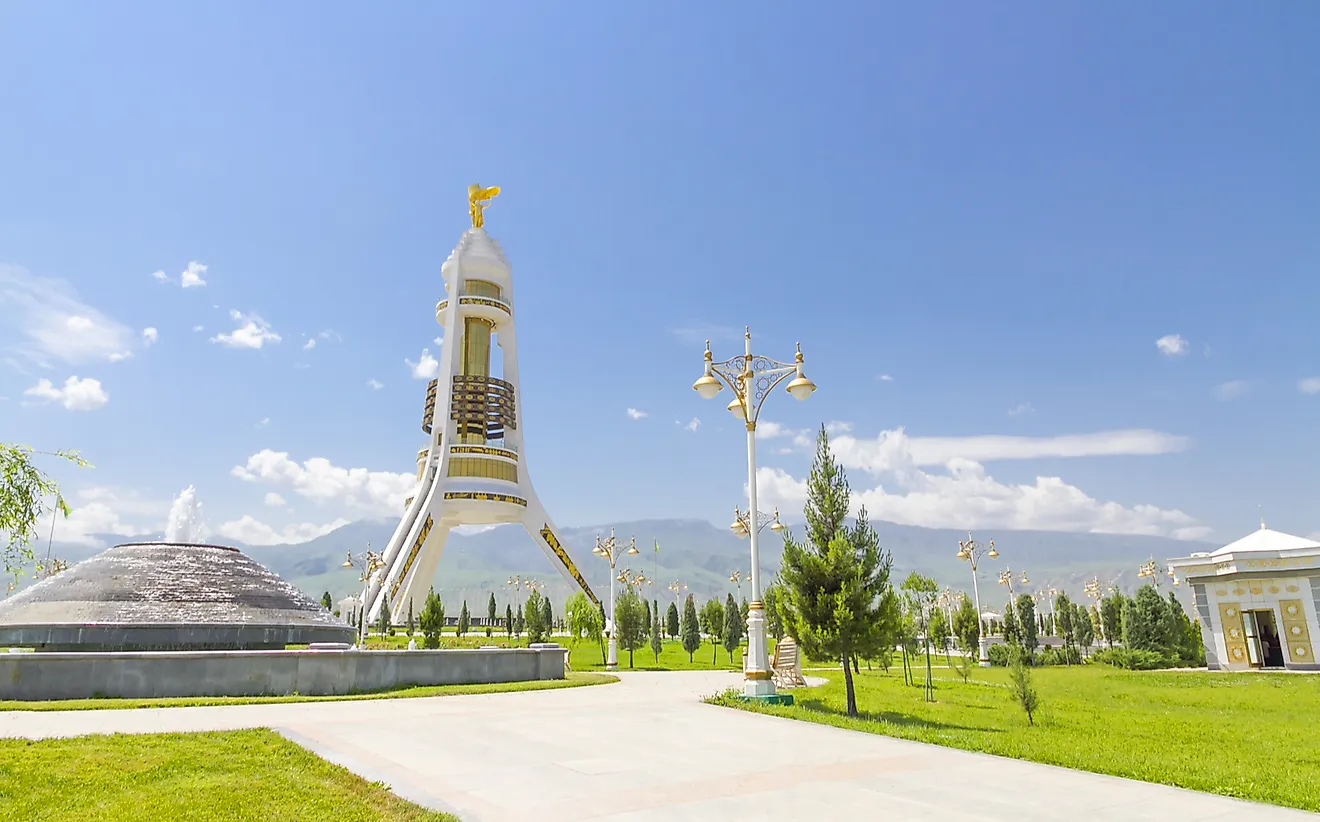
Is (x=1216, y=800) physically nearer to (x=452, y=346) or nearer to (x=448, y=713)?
(x=448, y=713)

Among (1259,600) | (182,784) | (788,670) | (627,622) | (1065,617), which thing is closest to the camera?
(182,784)

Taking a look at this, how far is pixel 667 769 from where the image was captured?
914cm

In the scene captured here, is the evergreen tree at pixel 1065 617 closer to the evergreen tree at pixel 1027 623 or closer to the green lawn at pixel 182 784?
the evergreen tree at pixel 1027 623

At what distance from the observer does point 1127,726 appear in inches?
573

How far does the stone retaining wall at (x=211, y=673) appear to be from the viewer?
16.5m

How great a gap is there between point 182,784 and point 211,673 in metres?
11.0

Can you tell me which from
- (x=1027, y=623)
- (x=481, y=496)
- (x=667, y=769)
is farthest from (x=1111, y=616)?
(x=667, y=769)

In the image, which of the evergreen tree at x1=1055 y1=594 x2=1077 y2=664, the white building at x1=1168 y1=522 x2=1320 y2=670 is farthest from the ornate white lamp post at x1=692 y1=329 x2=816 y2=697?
the evergreen tree at x1=1055 y1=594 x2=1077 y2=664

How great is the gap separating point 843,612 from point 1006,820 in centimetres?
821

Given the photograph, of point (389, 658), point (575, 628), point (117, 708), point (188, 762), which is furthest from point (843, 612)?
point (575, 628)

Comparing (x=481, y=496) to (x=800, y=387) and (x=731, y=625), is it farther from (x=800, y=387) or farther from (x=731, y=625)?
(x=800, y=387)

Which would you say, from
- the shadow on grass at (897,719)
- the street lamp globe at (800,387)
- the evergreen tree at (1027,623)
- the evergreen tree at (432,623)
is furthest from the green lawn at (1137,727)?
the evergreen tree at (1027,623)

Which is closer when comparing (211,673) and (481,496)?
(211,673)

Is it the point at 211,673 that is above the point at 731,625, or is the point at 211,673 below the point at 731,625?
above
